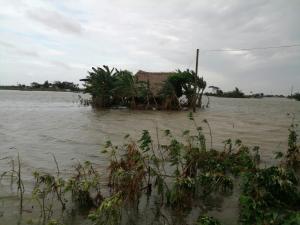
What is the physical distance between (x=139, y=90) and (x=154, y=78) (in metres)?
2.39

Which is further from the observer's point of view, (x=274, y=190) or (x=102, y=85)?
(x=102, y=85)

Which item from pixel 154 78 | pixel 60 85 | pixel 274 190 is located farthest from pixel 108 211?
pixel 60 85

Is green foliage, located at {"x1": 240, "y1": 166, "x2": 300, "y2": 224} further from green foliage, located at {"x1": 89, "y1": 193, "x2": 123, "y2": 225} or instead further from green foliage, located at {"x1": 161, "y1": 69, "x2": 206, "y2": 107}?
green foliage, located at {"x1": 161, "y1": 69, "x2": 206, "y2": 107}

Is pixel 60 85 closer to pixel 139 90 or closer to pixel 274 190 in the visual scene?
pixel 139 90

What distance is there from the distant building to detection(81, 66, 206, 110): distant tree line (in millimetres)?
243

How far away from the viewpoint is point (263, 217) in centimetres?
327

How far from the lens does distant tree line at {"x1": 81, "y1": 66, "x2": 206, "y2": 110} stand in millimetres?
23922

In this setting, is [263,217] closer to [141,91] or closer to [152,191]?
[152,191]

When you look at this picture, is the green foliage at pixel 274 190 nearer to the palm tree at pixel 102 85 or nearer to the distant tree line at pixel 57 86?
the palm tree at pixel 102 85

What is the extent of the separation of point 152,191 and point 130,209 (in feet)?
2.57

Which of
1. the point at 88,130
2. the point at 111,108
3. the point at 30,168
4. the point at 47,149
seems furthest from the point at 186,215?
the point at 111,108

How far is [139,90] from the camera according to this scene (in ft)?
79.7

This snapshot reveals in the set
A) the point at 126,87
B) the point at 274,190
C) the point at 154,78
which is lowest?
the point at 274,190

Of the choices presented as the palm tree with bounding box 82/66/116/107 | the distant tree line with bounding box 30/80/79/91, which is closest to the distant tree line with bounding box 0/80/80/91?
the distant tree line with bounding box 30/80/79/91
